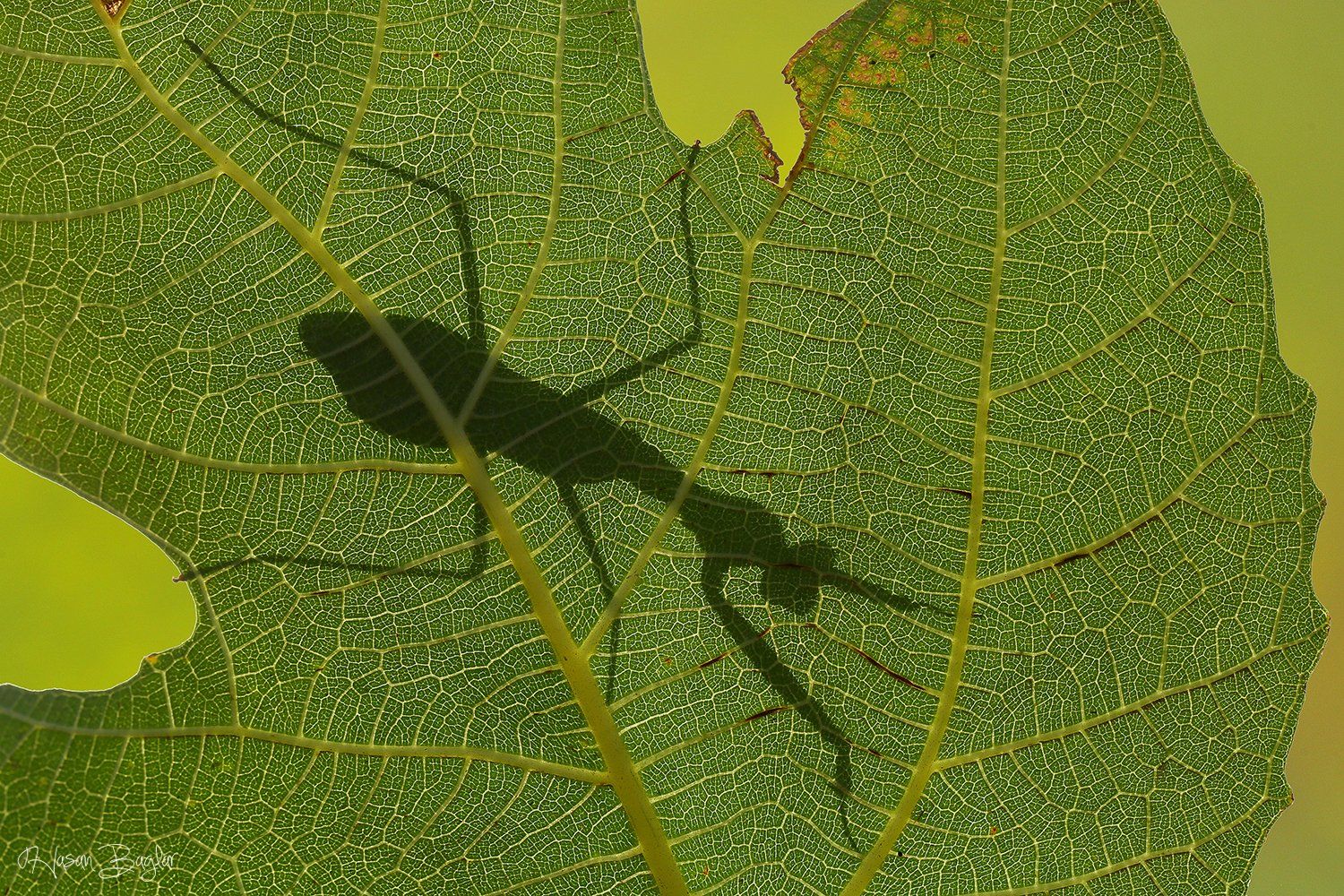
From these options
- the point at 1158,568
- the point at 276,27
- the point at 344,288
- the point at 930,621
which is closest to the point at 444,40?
the point at 276,27
